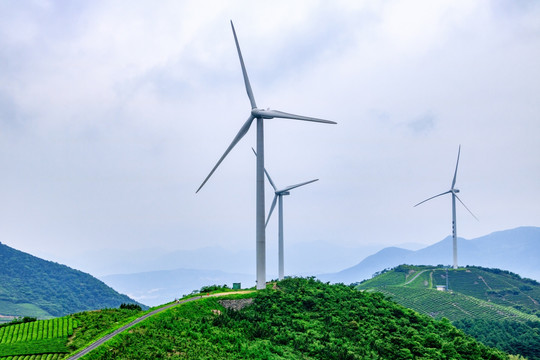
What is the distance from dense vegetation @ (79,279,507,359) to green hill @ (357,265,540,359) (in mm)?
51450

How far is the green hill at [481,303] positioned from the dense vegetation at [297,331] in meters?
51.5

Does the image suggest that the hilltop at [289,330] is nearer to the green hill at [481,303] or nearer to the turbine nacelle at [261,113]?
the turbine nacelle at [261,113]

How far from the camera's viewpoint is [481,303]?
491ft

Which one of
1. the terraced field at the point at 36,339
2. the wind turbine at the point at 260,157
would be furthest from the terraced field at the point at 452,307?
the terraced field at the point at 36,339

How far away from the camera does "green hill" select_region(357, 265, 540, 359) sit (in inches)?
4459

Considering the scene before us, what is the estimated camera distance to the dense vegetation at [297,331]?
47.9m

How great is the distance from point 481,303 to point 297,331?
110276 millimetres

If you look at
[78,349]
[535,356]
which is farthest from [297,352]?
[535,356]

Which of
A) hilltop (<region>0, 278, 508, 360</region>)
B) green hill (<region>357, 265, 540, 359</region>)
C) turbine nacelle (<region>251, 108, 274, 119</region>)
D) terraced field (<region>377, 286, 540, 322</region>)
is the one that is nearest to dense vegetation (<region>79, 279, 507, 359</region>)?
hilltop (<region>0, 278, 508, 360</region>)

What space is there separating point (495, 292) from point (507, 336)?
69979mm

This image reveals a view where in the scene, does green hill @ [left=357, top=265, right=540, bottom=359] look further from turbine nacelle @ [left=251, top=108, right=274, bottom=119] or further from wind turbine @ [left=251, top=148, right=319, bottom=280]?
turbine nacelle @ [left=251, top=108, right=274, bottom=119]

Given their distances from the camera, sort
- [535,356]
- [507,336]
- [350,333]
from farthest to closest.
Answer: [507,336], [535,356], [350,333]

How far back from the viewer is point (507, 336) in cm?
11412

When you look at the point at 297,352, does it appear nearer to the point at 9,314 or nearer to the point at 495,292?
the point at 495,292
